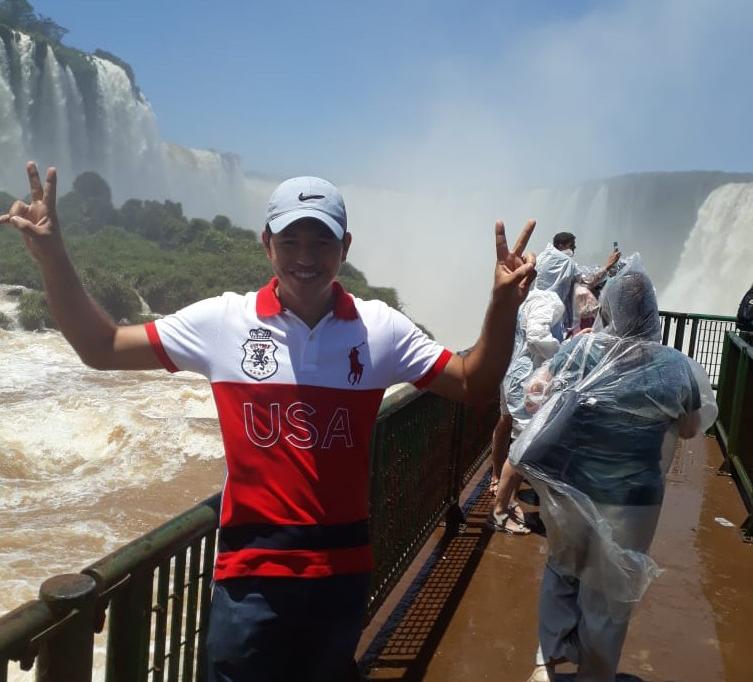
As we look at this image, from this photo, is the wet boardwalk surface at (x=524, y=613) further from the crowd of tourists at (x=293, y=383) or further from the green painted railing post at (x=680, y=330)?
the green painted railing post at (x=680, y=330)

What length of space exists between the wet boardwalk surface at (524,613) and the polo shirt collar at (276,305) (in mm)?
1891

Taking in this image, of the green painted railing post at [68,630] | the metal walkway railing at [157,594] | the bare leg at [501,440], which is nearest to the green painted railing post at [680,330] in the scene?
the bare leg at [501,440]

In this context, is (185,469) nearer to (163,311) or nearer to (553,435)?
(553,435)

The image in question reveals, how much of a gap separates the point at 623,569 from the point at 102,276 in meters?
28.2

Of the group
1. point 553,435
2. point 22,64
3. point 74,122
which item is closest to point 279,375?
point 553,435

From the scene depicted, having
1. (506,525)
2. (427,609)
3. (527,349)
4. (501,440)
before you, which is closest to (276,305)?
(427,609)

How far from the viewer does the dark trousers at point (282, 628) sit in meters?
1.81

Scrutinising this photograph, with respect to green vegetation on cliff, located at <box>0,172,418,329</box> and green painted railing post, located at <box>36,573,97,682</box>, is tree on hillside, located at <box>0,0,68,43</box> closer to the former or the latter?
green vegetation on cliff, located at <box>0,172,418,329</box>

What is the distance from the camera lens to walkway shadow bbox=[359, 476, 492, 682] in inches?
128

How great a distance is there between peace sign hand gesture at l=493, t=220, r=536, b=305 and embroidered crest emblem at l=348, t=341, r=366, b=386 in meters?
0.39

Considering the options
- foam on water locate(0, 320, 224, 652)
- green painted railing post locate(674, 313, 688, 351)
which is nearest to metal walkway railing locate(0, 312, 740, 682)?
foam on water locate(0, 320, 224, 652)

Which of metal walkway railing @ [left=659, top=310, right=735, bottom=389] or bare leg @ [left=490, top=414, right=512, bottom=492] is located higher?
metal walkway railing @ [left=659, top=310, right=735, bottom=389]

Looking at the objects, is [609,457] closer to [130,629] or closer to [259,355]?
[259,355]

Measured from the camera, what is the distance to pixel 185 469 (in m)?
10.6
